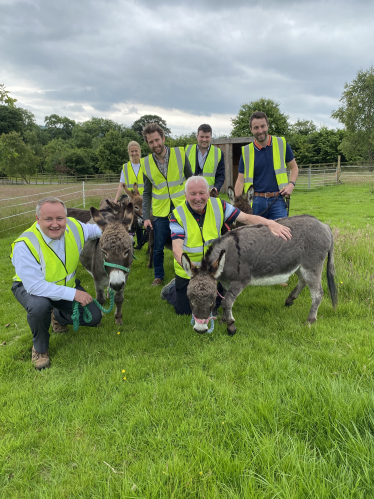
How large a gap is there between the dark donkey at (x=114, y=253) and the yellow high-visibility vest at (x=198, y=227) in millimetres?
810

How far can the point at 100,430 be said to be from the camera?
7.55 ft

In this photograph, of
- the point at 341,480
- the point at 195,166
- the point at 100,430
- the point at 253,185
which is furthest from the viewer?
A: the point at 195,166

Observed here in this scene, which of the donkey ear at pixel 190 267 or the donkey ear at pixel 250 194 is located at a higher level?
the donkey ear at pixel 250 194

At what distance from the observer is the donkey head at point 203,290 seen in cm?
314

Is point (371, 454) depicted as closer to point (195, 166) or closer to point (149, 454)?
point (149, 454)

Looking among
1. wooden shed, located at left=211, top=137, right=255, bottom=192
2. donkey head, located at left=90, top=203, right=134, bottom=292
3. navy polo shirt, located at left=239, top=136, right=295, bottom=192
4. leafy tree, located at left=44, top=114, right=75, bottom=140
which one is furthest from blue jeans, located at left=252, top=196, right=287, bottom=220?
leafy tree, located at left=44, top=114, right=75, bottom=140

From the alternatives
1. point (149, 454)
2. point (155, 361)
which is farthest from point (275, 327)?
point (149, 454)

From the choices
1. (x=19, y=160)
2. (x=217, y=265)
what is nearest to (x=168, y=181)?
(x=217, y=265)

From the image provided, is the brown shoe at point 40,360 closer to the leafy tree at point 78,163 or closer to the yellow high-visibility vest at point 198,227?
the yellow high-visibility vest at point 198,227

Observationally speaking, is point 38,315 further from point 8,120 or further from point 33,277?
point 8,120

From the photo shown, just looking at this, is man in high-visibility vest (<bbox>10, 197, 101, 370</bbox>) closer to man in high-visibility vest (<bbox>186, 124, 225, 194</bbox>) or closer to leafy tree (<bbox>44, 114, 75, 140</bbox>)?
man in high-visibility vest (<bbox>186, 124, 225, 194</bbox>)

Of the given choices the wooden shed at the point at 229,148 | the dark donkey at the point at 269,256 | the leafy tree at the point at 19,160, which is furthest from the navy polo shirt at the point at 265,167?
the leafy tree at the point at 19,160

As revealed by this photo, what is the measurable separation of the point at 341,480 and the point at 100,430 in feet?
5.92

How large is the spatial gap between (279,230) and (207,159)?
2809 millimetres
